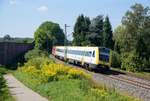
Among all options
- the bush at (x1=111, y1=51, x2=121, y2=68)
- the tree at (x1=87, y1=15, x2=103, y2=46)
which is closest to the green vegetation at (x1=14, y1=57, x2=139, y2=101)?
the bush at (x1=111, y1=51, x2=121, y2=68)

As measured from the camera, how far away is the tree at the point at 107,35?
80.4 metres

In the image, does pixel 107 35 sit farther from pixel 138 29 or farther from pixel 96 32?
pixel 138 29

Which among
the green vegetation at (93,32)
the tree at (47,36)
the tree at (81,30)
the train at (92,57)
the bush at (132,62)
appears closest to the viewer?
the train at (92,57)

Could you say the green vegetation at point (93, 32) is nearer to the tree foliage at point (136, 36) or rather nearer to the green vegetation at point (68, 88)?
the tree foliage at point (136, 36)

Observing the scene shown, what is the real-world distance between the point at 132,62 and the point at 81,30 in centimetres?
4301

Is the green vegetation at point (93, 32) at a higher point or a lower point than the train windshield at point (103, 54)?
higher

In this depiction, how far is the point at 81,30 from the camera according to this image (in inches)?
3674

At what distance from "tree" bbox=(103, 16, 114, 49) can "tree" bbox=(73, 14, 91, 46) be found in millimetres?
6516

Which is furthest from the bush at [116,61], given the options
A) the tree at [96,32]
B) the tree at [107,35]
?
the tree at [96,32]

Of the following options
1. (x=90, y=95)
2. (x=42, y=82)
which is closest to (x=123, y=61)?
(x=42, y=82)

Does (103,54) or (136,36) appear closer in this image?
(103,54)

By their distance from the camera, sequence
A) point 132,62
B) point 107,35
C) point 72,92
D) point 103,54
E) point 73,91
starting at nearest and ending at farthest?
point 72,92, point 73,91, point 103,54, point 132,62, point 107,35

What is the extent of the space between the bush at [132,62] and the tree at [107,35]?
1052 inches

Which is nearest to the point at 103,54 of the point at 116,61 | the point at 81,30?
the point at 116,61
